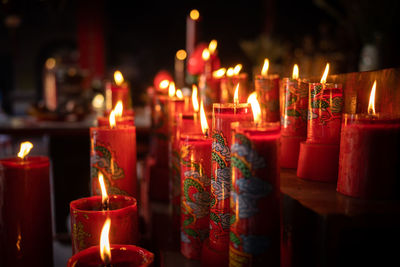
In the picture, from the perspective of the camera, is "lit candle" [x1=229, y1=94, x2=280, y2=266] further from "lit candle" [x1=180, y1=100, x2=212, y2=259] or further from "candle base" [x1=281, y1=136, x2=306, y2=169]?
"candle base" [x1=281, y1=136, x2=306, y2=169]

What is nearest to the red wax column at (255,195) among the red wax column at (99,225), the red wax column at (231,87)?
the red wax column at (99,225)

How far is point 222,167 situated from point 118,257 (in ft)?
0.86

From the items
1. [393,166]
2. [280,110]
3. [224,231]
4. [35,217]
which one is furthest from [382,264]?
[35,217]

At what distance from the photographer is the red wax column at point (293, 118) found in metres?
0.85

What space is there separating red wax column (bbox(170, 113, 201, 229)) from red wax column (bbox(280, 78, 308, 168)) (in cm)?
22

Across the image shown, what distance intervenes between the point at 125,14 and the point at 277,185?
9087 millimetres

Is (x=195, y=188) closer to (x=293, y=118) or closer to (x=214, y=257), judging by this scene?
(x=214, y=257)

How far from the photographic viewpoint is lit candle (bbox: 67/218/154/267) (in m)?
0.61

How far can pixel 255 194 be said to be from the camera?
58cm

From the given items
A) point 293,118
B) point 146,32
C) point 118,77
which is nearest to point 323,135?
point 293,118

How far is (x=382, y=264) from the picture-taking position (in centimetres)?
57

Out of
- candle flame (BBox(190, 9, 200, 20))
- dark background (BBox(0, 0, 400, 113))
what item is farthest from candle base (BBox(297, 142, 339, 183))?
dark background (BBox(0, 0, 400, 113))

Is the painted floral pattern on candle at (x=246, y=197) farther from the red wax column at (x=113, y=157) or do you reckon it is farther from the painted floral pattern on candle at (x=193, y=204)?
the red wax column at (x=113, y=157)

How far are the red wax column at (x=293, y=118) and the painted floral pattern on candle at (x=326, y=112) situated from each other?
0.07 m
